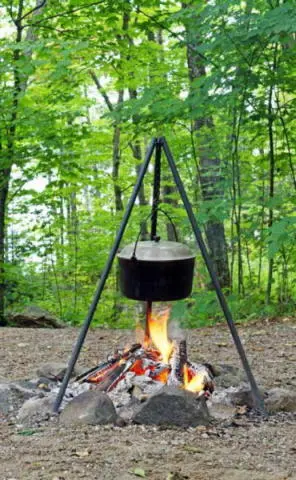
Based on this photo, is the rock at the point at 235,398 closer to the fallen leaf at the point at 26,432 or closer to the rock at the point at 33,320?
the fallen leaf at the point at 26,432

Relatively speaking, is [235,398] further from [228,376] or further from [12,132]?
[12,132]

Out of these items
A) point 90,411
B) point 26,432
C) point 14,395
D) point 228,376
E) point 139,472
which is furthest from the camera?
point 228,376

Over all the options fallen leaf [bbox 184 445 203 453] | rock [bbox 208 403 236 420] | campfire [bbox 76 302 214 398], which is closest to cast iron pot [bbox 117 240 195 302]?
campfire [bbox 76 302 214 398]

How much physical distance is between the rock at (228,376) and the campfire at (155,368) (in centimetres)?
9

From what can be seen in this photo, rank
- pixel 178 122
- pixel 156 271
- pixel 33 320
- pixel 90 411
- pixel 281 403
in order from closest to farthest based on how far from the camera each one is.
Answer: pixel 90 411, pixel 156 271, pixel 281 403, pixel 178 122, pixel 33 320

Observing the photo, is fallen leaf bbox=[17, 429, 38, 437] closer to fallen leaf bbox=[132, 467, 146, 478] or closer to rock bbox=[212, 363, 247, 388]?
fallen leaf bbox=[132, 467, 146, 478]

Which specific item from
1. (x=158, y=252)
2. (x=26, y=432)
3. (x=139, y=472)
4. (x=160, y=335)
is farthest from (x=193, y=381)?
(x=139, y=472)

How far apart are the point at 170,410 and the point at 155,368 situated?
0.70 m

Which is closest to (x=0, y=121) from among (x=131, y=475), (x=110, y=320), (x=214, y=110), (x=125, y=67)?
(x=125, y=67)

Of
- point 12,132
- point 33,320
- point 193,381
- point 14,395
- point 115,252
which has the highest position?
point 12,132

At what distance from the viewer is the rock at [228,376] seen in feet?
15.3

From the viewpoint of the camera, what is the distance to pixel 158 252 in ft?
13.3

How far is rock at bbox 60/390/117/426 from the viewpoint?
3789 millimetres

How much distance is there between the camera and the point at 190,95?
653 centimetres
